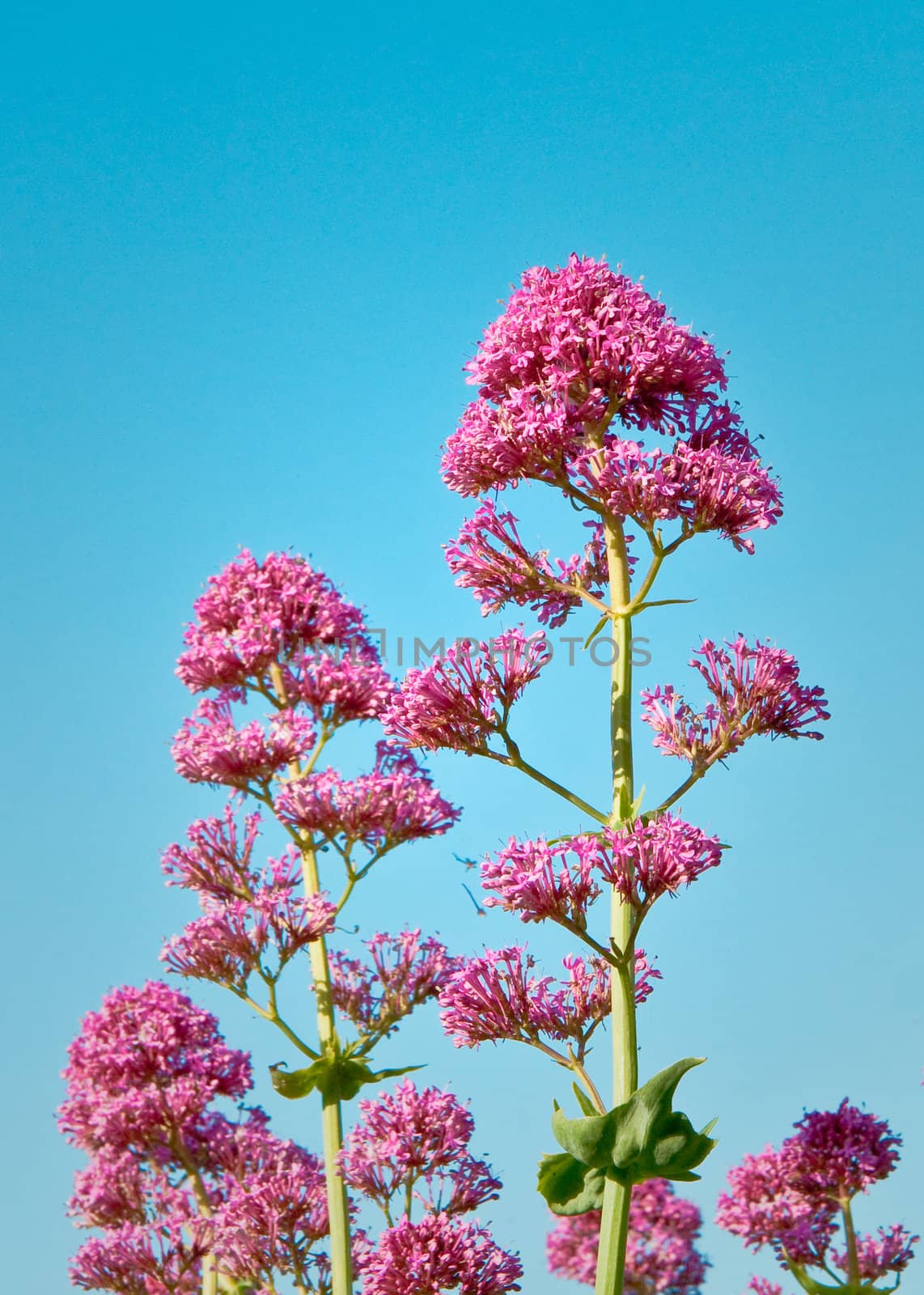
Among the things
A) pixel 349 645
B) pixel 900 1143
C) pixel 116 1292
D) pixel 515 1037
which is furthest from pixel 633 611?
pixel 116 1292

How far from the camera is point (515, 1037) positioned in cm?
759

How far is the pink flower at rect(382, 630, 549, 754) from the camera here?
25.8 feet

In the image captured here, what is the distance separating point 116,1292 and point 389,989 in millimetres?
4315

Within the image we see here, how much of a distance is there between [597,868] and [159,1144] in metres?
8.11

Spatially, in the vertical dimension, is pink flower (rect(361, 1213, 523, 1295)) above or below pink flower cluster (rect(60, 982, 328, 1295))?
below

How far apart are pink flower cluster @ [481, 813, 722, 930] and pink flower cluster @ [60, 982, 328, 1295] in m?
5.35

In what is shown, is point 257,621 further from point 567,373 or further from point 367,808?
point 567,373

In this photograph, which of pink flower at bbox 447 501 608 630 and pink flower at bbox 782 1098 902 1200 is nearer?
pink flower at bbox 447 501 608 630

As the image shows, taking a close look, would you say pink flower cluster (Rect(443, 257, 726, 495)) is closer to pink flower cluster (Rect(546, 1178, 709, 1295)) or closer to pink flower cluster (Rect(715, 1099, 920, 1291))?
pink flower cluster (Rect(715, 1099, 920, 1291))

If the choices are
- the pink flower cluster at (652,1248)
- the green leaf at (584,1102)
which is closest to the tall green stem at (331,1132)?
the green leaf at (584,1102)

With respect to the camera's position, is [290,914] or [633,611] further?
[290,914]

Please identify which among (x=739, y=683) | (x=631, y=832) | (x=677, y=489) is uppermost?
(x=677, y=489)

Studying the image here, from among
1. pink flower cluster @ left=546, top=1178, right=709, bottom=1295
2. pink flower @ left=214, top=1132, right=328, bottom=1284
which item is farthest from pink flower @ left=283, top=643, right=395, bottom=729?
pink flower cluster @ left=546, top=1178, right=709, bottom=1295

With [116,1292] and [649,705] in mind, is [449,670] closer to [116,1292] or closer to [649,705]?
[649,705]
